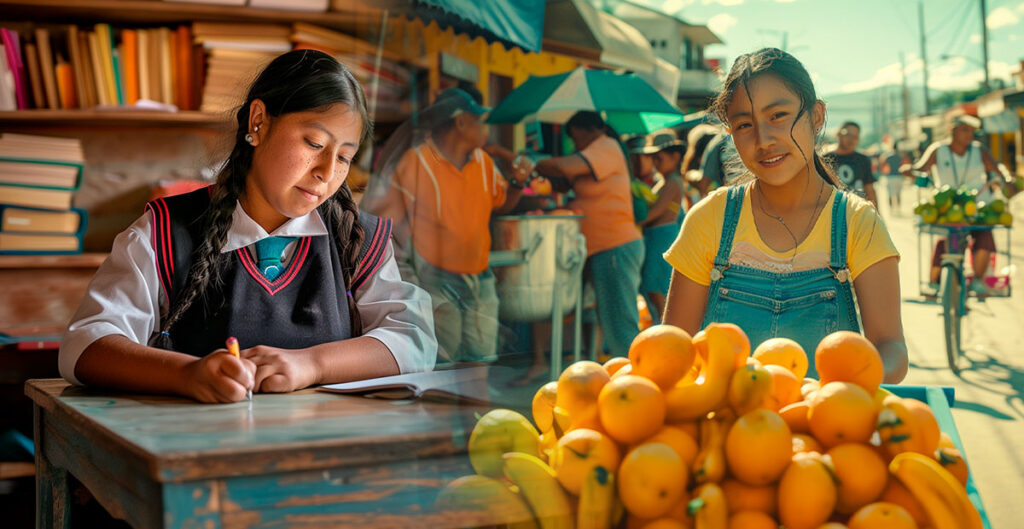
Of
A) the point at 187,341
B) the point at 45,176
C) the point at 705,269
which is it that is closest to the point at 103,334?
the point at 187,341

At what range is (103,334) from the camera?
1253 millimetres

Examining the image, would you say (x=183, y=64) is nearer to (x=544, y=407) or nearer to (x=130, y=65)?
(x=130, y=65)

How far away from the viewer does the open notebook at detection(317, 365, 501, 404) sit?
0.74m

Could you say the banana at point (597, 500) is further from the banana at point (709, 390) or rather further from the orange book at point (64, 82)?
the orange book at point (64, 82)

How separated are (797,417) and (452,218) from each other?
4.01 feet

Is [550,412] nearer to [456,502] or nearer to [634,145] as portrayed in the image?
[456,502]

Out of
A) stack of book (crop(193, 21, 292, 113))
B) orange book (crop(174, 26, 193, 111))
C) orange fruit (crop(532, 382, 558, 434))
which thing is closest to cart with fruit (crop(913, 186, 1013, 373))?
stack of book (crop(193, 21, 292, 113))

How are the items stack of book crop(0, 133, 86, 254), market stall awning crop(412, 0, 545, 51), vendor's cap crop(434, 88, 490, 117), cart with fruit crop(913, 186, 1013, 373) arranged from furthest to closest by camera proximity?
cart with fruit crop(913, 186, 1013, 373) < stack of book crop(0, 133, 86, 254) < vendor's cap crop(434, 88, 490, 117) < market stall awning crop(412, 0, 545, 51)

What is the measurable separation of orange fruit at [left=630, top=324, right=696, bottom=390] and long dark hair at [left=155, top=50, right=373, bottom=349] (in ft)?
2.83

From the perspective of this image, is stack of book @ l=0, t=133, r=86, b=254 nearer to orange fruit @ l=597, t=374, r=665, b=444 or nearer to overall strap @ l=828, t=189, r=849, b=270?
overall strap @ l=828, t=189, r=849, b=270

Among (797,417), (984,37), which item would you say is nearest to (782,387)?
(797,417)

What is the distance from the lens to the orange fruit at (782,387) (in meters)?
0.75

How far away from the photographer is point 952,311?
4.51m

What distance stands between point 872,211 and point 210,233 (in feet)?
3.28
